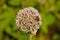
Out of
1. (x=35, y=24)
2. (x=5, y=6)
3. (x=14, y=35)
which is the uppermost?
(x=5, y=6)

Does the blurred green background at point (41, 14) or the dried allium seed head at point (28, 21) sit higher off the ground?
the blurred green background at point (41, 14)

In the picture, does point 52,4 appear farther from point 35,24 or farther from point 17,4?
point 35,24

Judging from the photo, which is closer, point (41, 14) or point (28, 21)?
point (28, 21)

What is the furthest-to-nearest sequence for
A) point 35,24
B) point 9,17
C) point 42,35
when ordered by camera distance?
point 42,35
point 9,17
point 35,24

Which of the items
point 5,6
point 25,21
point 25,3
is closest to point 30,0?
point 25,3

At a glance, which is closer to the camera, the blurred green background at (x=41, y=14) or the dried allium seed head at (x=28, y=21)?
the dried allium seed head at (x=28, y=21)
